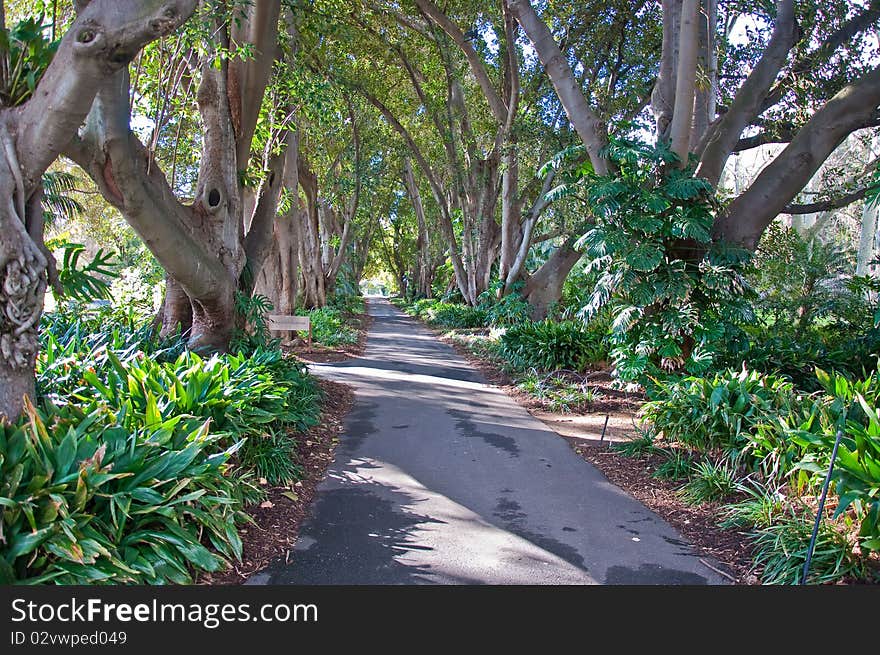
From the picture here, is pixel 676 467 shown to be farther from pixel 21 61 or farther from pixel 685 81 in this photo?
pixel 21 61

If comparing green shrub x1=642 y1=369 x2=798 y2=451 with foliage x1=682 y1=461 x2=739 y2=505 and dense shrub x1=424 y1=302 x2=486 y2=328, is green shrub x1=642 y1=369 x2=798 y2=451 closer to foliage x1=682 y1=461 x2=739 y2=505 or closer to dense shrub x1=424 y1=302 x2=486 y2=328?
foliage x1=682 y1=461 x2=739 y2=505

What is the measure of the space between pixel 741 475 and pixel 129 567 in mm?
4817

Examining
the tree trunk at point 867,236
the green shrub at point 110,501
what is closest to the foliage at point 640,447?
the green shrub at point 110,501

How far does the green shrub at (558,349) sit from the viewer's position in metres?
11.2

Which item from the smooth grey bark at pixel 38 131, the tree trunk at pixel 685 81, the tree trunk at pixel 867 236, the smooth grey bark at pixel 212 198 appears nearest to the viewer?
the smooth grey bark at pixel 38 131

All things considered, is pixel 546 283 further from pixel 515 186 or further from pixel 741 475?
pixel 741 475

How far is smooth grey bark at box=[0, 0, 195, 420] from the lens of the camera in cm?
374

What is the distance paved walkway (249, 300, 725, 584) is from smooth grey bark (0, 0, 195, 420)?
87.0 inches

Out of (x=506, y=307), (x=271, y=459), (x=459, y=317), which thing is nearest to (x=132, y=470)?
(x=271, y=459)

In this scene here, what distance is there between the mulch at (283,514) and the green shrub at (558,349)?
17.7 feet

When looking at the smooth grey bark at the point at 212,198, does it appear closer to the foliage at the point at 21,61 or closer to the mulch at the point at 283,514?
the foliage at the point at 21,61

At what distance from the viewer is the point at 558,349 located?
Answer: 1159cm

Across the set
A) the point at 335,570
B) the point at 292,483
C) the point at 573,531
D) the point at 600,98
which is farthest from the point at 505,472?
the point at 600,98

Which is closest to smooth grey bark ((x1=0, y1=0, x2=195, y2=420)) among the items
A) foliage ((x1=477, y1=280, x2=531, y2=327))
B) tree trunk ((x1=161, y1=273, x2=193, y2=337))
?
tree trunk ((x1=161, y1=273, x2=193, y2=337))
